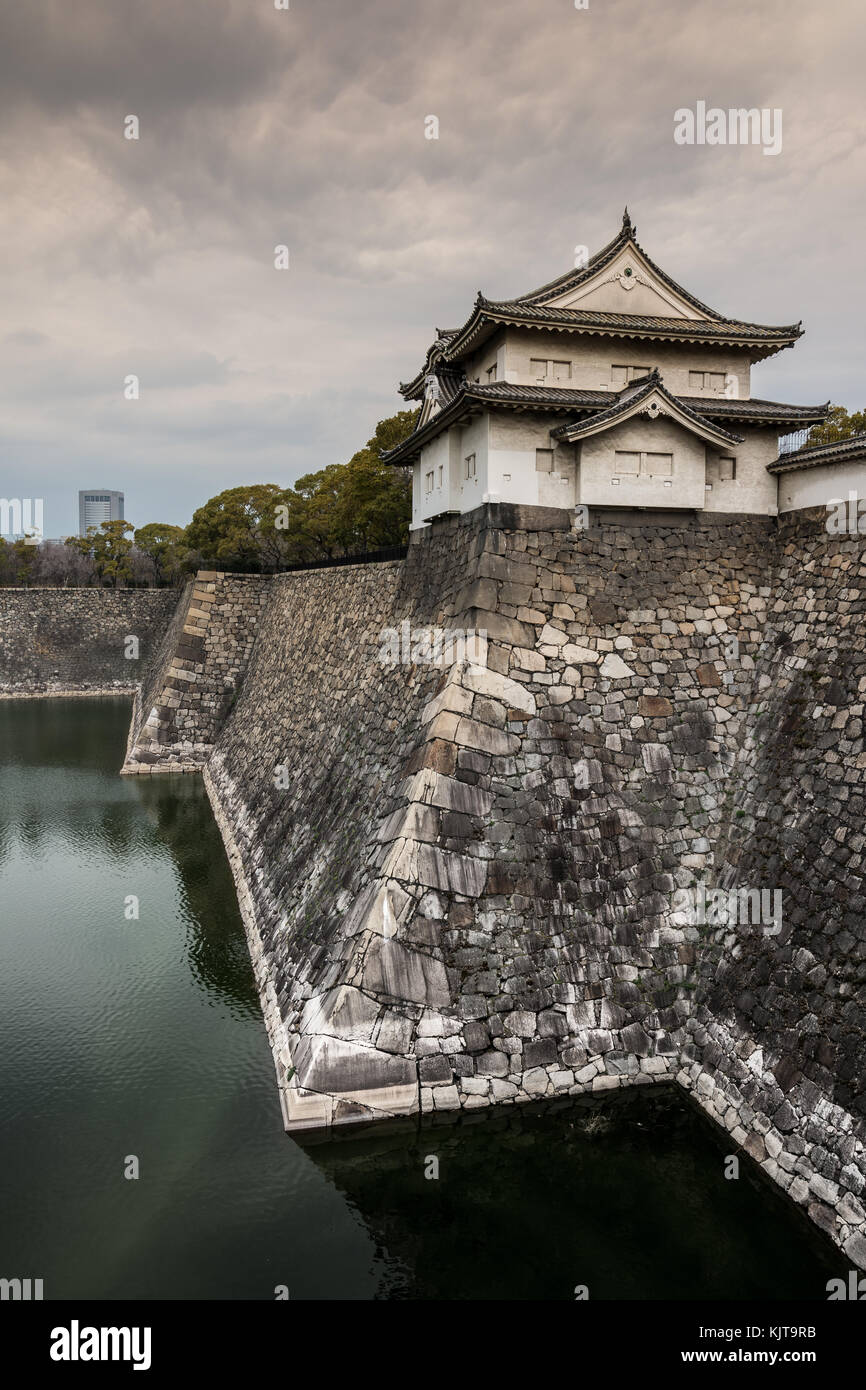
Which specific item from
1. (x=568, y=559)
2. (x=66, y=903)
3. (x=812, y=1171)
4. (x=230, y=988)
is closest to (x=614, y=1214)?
(x=812, y=1171)

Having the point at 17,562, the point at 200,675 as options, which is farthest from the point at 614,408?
the point at 17,562

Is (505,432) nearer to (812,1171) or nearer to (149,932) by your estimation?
(812,1171)

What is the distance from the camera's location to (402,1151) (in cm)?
940

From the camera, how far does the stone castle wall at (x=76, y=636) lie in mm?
45906

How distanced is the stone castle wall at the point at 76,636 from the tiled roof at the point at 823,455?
1599 inches

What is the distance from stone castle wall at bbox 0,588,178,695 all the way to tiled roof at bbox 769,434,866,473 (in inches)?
1599

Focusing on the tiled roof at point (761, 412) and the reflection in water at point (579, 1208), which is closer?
the reflection in water at point (579, 1208)

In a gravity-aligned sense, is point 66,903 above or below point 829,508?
below

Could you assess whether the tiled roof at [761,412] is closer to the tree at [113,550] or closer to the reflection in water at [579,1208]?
the reflection in water at [579,1208]

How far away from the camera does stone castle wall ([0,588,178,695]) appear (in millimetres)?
45906

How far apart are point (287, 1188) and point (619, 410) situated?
10.4 meters

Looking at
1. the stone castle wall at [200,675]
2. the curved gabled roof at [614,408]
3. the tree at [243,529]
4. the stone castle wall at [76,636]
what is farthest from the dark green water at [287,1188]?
the stone castle wall at [76,636]

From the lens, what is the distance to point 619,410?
11758mm
